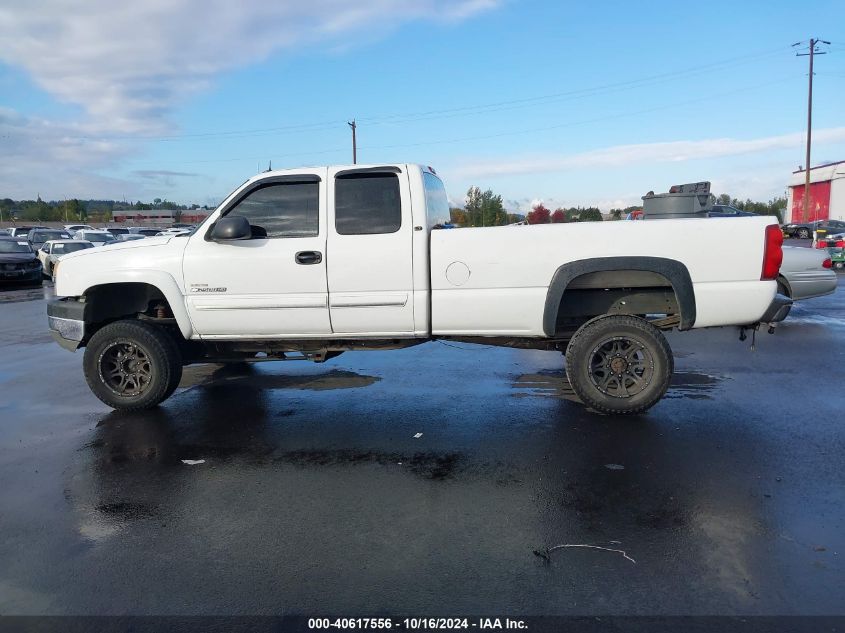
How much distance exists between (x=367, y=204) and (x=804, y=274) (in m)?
8.51

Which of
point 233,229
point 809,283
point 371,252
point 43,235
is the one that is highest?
point 43,235

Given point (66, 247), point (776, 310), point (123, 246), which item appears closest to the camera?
point (776, 310)

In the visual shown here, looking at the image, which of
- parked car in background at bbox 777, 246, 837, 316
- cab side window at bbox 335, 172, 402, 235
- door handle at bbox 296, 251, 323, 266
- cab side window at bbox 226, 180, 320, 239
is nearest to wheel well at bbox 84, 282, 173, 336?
cab side window at bbox 226, 180, 320, 239

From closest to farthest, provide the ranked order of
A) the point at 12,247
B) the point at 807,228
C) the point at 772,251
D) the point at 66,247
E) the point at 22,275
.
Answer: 1. the point at 772,251
2. the point at 22,275
3. the point at 12,247
4. the point at 66,247
5. the point at 807,228

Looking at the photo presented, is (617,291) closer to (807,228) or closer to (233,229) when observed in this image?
(233,229)

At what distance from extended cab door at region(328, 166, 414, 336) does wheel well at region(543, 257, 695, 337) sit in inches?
50.8

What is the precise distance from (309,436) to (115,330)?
222 cm

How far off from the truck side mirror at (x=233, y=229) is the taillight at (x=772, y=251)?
439 centimetres

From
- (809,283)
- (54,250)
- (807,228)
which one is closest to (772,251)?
(809,283)

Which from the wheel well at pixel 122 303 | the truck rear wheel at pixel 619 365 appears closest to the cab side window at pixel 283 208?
the wheel well at pixel 122 303

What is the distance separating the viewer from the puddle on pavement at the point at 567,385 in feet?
20.6

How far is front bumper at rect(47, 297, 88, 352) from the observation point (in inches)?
234

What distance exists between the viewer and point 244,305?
18.6 ft

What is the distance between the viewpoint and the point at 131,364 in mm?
5988
